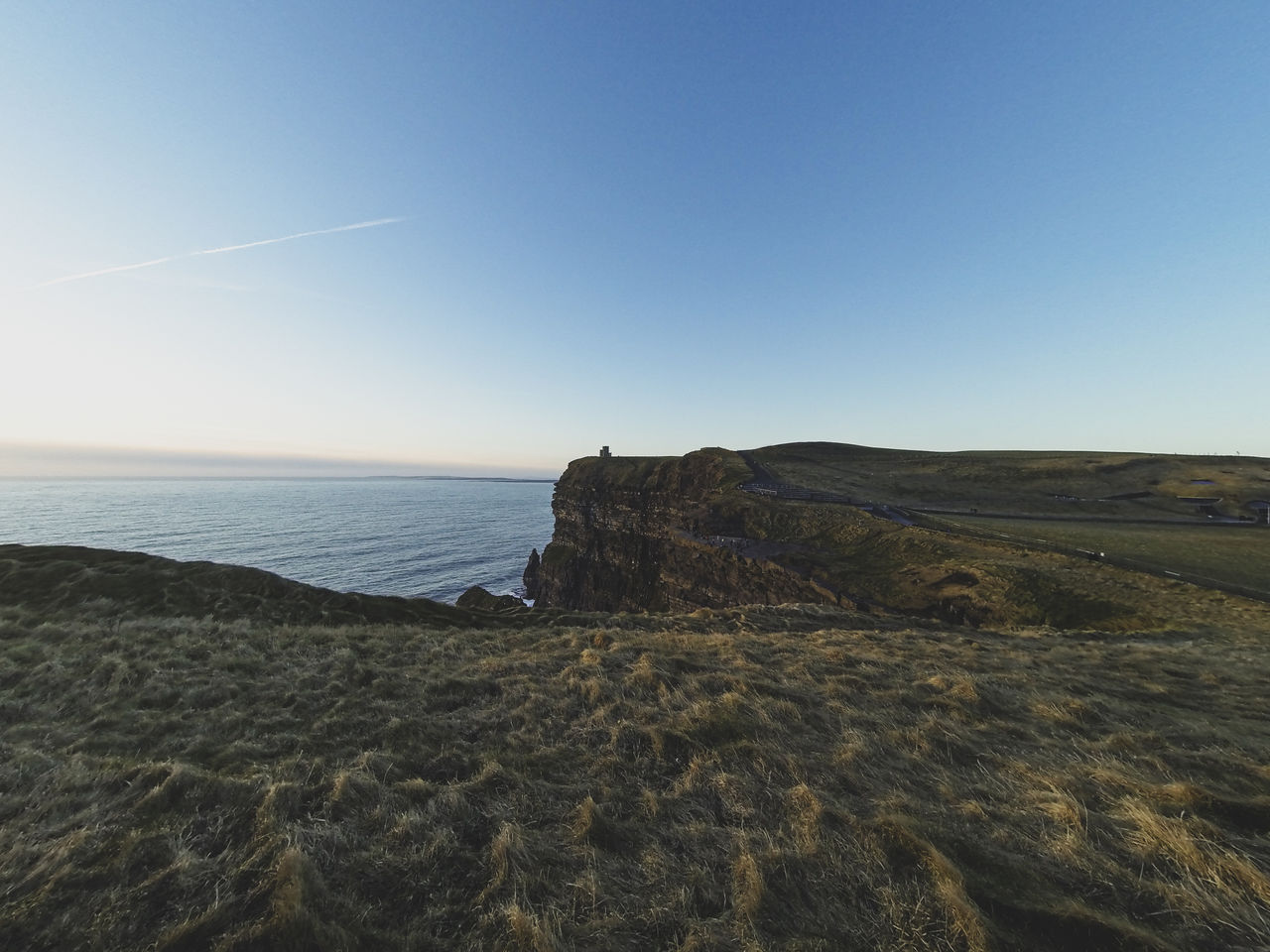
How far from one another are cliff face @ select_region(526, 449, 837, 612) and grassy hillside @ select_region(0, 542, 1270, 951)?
22457 mm

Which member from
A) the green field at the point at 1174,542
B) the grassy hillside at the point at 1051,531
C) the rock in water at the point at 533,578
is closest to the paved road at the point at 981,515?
the grassy hillside at the point at 1051,531

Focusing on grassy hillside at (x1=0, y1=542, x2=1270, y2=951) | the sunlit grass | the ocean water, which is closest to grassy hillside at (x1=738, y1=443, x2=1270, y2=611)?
grassy hillside at (x1=0, y1=542, x2=1270, y2=951)

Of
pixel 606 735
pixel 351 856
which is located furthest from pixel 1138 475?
pixel 351 856

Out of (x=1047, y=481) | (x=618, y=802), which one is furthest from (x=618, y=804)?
A: (x=1047, y=481)

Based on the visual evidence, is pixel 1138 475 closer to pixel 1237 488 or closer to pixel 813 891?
pixel 1237 488

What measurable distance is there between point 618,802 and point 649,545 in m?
46.6

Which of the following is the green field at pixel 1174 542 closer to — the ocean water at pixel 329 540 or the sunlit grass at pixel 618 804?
the sunlit grass at pixel 618 804

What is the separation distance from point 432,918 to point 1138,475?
87388mm

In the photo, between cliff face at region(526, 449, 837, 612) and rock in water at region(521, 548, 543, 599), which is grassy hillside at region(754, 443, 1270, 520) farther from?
rock in water at region(521, 548, 543, 599)

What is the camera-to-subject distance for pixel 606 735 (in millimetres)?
7613

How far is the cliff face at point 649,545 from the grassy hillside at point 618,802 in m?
22.5

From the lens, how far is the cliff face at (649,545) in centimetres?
3662

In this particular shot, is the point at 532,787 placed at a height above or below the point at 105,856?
below

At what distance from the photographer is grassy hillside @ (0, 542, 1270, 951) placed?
3842 mm
